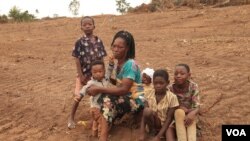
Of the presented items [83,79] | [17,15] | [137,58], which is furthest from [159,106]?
[17,15]

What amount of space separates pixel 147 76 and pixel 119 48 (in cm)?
58

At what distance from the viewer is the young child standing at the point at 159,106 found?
4539mm

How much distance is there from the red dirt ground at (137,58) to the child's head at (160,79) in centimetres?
82

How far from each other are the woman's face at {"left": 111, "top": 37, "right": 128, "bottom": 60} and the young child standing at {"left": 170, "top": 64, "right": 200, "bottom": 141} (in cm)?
64

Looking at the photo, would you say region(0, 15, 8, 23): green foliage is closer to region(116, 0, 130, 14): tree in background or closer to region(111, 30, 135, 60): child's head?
region(116, 0, 130, 14): tree in background

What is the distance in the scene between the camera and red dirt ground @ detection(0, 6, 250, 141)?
5629mm

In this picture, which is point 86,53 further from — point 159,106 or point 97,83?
point 159,106

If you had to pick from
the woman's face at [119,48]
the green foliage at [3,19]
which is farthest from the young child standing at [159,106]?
the green foliage at [3,19]

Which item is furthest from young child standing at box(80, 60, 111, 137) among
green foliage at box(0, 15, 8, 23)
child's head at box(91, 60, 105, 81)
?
green foliage at box(0, 15, 8, 23)

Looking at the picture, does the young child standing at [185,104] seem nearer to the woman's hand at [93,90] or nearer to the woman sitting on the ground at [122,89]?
the woman sitting on the ground at [122,89]

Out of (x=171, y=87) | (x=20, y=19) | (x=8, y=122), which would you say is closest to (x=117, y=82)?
(x=171, y=87)

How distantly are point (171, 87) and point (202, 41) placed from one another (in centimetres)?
644

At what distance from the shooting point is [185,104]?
15.8 feet

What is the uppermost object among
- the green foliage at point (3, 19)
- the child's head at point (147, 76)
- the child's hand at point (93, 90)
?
the green foliage at point (3, 19)
